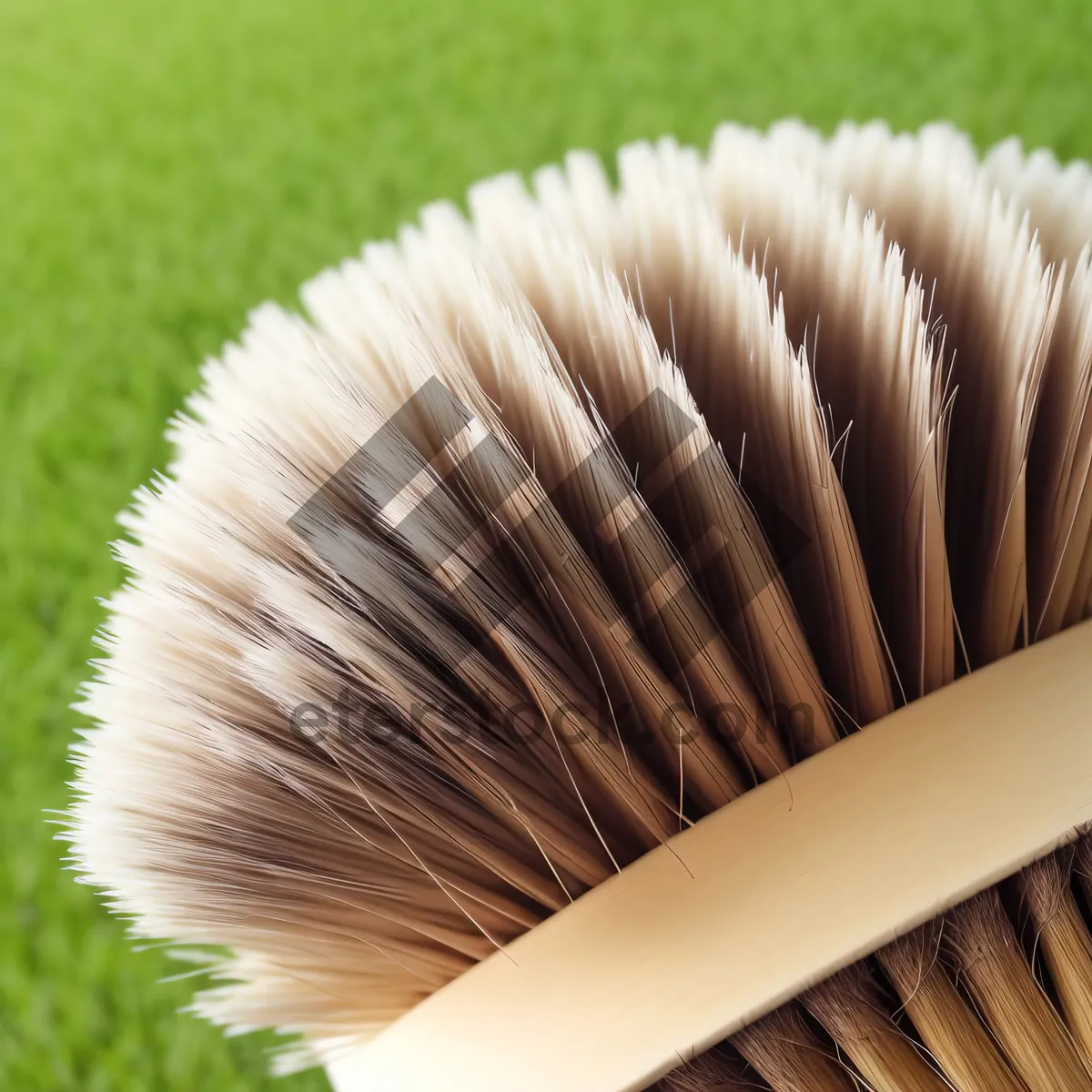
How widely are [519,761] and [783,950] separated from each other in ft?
0.32

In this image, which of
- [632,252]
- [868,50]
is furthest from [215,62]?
[632,252]

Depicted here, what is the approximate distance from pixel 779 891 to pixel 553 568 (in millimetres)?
114

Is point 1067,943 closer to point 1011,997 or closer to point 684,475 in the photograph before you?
point 1011,997

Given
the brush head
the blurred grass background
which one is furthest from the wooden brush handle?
the blurred grass background

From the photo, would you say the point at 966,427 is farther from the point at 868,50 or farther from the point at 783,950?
the point at 868,50

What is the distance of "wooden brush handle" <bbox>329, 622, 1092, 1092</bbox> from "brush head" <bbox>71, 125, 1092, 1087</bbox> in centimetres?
2

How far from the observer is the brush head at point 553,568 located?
0.33 metres

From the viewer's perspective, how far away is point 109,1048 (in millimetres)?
593

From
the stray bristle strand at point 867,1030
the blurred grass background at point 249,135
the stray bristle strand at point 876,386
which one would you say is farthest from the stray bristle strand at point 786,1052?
the blurred grass background at point 249,135

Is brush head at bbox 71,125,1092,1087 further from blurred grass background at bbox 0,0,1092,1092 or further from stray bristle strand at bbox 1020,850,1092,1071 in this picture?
blurred grass background at bbox 0,0,1092,1092

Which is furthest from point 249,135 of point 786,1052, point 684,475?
point 786,1052

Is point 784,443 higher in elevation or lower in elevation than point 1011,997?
higher

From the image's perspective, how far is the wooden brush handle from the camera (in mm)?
305

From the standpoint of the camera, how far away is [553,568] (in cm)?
32
